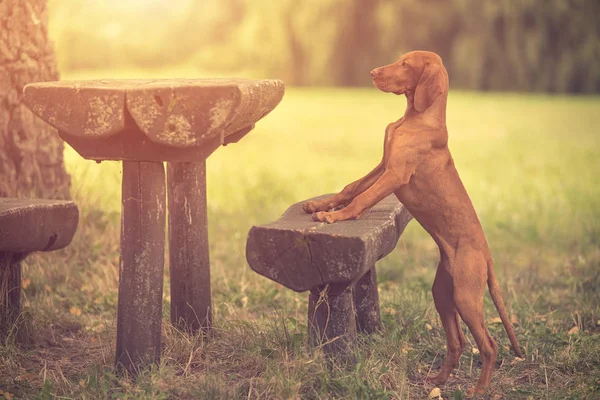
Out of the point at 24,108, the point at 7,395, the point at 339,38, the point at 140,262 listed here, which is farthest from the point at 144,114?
the point at 339,38

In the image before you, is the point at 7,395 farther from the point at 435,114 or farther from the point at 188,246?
the point at 435,114

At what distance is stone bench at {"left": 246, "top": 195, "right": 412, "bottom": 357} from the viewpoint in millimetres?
3412

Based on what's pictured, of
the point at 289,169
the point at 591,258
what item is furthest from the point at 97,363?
the point at 289,169

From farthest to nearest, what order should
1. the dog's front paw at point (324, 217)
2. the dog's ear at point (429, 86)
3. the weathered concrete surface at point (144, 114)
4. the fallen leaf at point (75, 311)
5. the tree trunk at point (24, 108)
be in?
1. the tree trunk at point (24, 108)
2. the fallen leaf at point (75, 311)
3. the dog's ear at point (429, 86)
4. the dog's front paw at point (324, 217)
5. the weathered concrete surface at point (144, 114)

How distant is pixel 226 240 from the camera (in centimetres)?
685

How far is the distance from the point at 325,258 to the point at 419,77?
3.29 feet

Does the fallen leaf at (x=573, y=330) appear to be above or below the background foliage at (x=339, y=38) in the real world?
below

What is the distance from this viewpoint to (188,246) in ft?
14.0

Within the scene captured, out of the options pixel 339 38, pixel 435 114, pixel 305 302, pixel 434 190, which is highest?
pixel 339 38

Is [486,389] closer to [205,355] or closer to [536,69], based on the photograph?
[205,355]

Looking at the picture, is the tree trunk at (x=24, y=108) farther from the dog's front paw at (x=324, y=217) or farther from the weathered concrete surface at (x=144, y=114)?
the dog's front paw at (x=324, y=217)

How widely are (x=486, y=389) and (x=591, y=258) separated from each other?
9.74 ft

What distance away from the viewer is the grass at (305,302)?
3.77 metres

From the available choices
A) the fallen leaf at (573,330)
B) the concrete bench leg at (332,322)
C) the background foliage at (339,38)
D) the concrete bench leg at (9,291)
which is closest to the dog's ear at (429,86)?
the concrete bench leg at (332,322)
